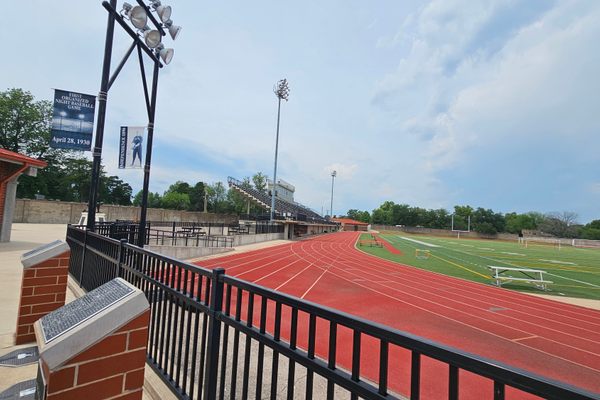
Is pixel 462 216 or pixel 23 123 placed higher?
pixel 23 123

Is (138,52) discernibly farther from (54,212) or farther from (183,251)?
(54,212)

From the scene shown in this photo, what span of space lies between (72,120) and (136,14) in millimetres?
2642

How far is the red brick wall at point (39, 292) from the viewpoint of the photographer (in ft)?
12.3

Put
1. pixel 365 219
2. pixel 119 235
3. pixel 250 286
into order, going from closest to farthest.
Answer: pixel 250 286
pixel 119 235
pixel 365 219

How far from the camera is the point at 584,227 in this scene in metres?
97.6

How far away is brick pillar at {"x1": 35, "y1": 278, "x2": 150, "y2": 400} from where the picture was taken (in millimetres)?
1670

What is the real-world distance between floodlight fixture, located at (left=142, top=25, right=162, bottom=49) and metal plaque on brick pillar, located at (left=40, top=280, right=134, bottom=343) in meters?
6.34

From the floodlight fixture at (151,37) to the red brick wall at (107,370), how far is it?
22.4 ft

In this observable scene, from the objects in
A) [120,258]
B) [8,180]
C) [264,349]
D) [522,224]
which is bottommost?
[264,349]

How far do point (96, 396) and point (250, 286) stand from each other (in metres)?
1.11

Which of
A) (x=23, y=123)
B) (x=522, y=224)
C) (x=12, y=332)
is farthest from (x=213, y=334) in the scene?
(x=522, y=224)

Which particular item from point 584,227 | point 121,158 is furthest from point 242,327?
point 584,227

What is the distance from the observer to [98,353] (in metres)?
1.81

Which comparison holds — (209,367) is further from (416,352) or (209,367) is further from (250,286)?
(416,352)
